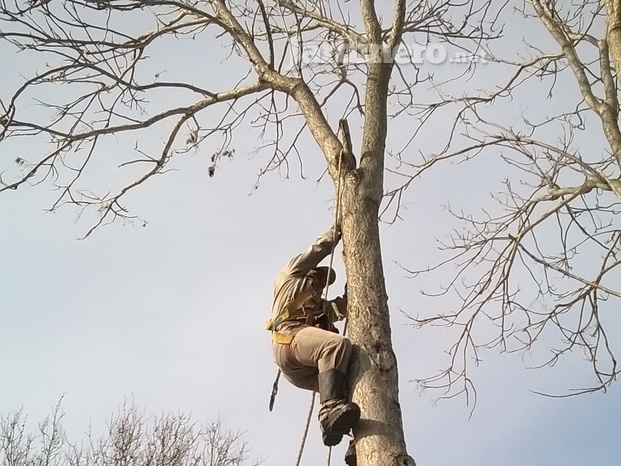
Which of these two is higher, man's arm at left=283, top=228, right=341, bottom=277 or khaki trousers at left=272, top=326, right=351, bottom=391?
man's arm at left=283, top=228, right=341, bottom=277

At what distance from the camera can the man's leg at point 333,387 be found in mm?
2350

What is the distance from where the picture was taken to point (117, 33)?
3.52 metres

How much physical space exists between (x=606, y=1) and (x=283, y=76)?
2.12 metres

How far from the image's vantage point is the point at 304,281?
3170 millimetres

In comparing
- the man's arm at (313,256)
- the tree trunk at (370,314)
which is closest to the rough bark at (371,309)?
the tree trunk at (370,314)

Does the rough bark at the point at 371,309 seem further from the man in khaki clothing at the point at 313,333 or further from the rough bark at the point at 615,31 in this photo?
the rough bark at the point at 615,31

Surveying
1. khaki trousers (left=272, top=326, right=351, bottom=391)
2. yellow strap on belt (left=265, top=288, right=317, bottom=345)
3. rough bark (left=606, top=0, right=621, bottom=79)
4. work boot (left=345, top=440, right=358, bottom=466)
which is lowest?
work boot (left=345, top=440, right=358, bottom=466)

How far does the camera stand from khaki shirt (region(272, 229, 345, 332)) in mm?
3133

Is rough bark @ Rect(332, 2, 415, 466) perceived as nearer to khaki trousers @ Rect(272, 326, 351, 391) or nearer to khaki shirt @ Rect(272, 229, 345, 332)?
khaki trousers @ Rect(272, 326, 351, 391)

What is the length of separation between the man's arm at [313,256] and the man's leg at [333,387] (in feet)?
1.63

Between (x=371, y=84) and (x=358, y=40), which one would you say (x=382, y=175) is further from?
(x=358, y=40)

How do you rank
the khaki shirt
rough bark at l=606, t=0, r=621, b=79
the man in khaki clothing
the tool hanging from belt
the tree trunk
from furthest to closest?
rough bark at l=606, t=0, r=621, b=79, the khaki shirt, the tool hanging from belt, the man in khaki clothing, the tree trunk

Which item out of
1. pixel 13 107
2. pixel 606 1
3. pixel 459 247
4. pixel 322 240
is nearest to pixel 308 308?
pixel 322 240

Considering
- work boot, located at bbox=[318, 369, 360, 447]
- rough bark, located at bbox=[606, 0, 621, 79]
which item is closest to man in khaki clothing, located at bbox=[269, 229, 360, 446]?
work boot, located at bbox=[318, 369, 360, 447]
